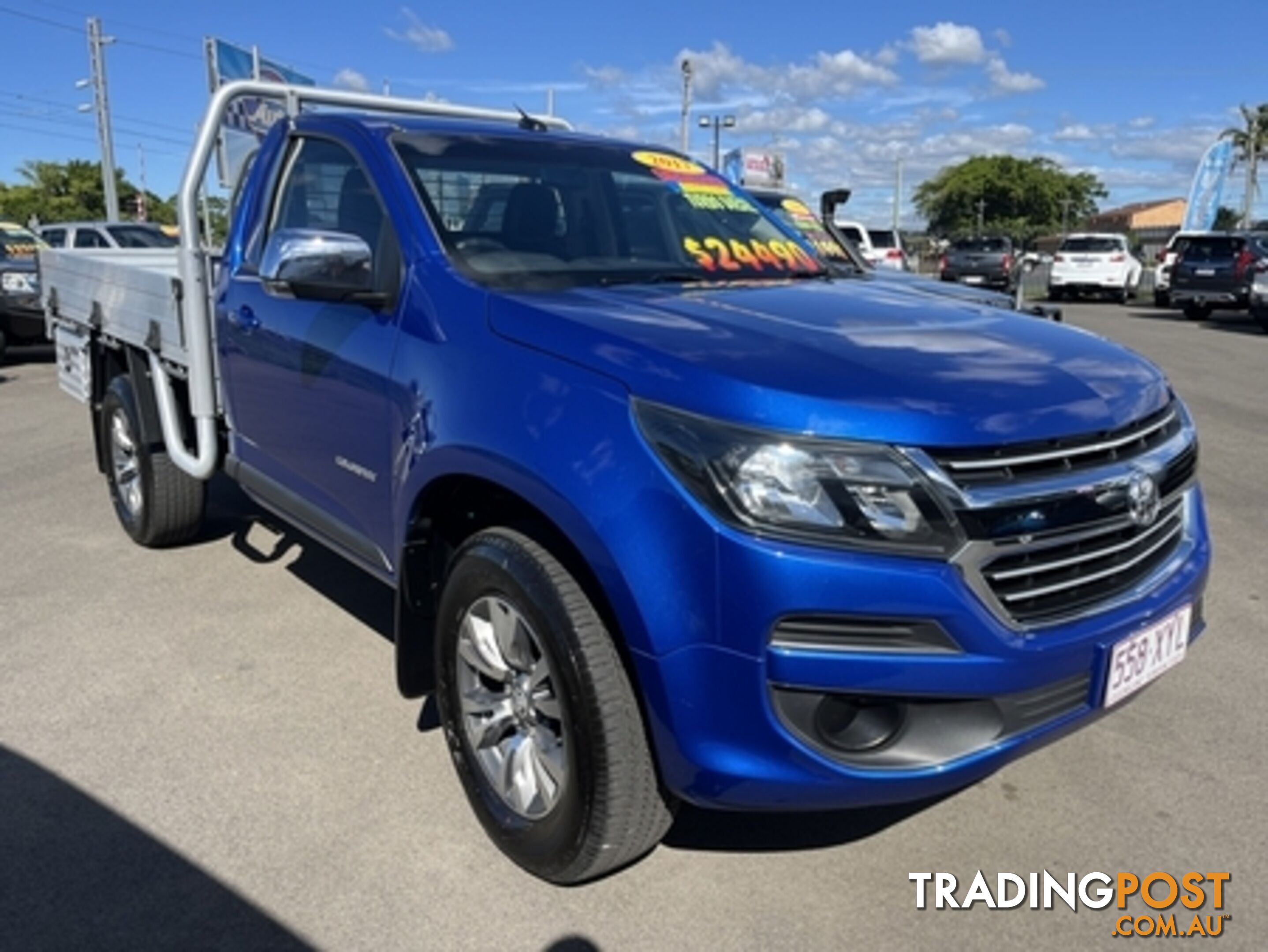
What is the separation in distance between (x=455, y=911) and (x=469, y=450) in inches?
43.9

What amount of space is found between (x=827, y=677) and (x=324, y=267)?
180 centimetres

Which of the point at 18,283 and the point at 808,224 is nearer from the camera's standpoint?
the point at 808,224

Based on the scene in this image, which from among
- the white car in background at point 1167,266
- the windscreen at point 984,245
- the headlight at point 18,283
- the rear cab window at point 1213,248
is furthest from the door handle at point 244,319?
the windscreen at point 984,245

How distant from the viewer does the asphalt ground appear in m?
2.49

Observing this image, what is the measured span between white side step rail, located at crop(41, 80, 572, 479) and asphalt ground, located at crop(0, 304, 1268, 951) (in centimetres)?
79

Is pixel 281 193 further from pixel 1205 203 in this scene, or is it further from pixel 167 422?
pixel 1205 203

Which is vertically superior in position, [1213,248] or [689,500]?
[1213,248]

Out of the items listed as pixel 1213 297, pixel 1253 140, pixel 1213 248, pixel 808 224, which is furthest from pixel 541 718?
pixel 1253 140

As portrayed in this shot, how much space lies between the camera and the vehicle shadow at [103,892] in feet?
7.97

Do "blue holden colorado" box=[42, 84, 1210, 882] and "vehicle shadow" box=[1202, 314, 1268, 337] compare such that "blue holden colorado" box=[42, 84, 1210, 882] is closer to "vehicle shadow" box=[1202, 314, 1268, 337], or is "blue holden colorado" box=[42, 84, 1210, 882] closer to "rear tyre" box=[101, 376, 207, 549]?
"rear tyre" box=[101, 376, 207, 549]

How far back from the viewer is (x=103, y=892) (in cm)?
A: 259

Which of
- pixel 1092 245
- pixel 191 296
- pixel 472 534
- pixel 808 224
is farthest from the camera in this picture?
pixel 1092 245

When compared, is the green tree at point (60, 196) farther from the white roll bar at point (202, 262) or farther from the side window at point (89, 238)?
the white roll bar at point (202, 262)

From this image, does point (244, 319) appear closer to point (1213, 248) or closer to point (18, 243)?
point (18, 243)
